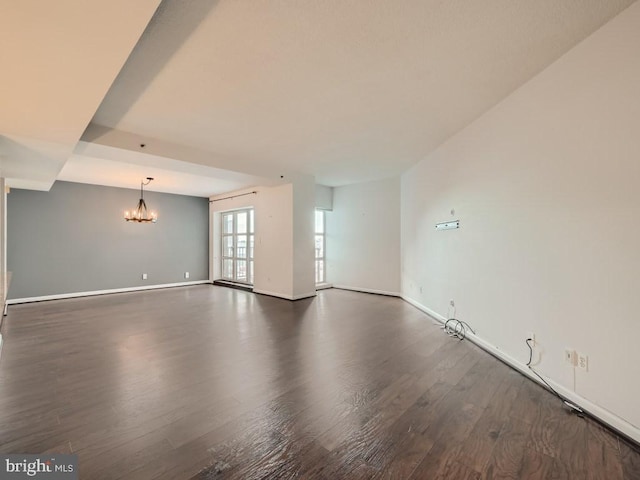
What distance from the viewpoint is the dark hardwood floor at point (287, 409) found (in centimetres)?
156

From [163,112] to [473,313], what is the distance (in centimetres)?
431

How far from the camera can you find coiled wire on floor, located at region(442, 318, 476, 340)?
A: 3.59 metres

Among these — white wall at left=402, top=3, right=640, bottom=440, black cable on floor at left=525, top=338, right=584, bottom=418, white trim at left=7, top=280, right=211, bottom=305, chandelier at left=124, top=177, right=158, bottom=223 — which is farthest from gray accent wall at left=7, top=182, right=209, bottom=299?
black cable on floor at left=525, top=338, right=584, bottom=418

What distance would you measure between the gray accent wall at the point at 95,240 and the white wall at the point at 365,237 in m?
4.19

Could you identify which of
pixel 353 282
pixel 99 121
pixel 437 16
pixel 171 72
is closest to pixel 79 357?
pixel 99 121

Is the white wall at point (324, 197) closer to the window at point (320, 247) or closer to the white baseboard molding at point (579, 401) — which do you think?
the window at point (320, 247)

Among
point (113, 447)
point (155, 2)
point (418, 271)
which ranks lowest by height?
point (113, 447)

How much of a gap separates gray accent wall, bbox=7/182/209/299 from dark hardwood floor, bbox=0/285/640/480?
2.81 m

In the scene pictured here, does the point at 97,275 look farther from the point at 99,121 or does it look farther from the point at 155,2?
the point at 155,2

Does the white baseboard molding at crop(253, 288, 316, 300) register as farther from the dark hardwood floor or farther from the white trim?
the white trim

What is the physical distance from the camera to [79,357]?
3.00 metres

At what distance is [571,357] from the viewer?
2.17 meters

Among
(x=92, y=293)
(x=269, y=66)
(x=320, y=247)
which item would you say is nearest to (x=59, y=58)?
(x=269, y=66)

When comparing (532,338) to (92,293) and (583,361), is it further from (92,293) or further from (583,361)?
(92,293)
